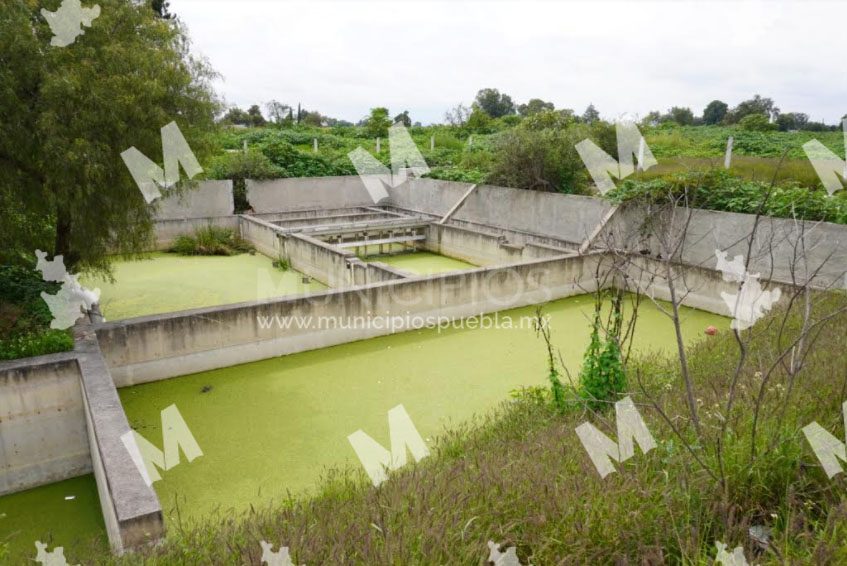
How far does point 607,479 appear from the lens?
2.99 m

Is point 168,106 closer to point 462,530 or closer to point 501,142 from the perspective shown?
point 462,530

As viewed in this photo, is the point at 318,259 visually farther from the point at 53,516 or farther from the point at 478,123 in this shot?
the point at 478,123

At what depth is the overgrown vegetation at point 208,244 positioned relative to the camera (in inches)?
493

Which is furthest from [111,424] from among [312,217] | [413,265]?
[312,217]

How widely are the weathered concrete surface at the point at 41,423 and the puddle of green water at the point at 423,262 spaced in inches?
282

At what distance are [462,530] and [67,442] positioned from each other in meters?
4.22

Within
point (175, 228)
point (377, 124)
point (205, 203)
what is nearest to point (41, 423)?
point (175, 228)

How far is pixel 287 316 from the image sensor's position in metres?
7.06

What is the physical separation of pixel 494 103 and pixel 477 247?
32702 mm

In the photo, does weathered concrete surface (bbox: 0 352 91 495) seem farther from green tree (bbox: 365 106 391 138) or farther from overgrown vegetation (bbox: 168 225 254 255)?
green tree (bbox: 365 106 391 138)

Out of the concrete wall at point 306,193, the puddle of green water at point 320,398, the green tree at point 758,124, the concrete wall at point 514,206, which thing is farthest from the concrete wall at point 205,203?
the green tree at point 758,124

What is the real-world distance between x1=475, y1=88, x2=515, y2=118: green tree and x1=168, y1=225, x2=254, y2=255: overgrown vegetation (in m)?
32.1

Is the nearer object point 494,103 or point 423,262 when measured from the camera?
point 423,262

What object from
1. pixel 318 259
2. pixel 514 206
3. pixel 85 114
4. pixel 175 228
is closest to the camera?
pixel 85 114
